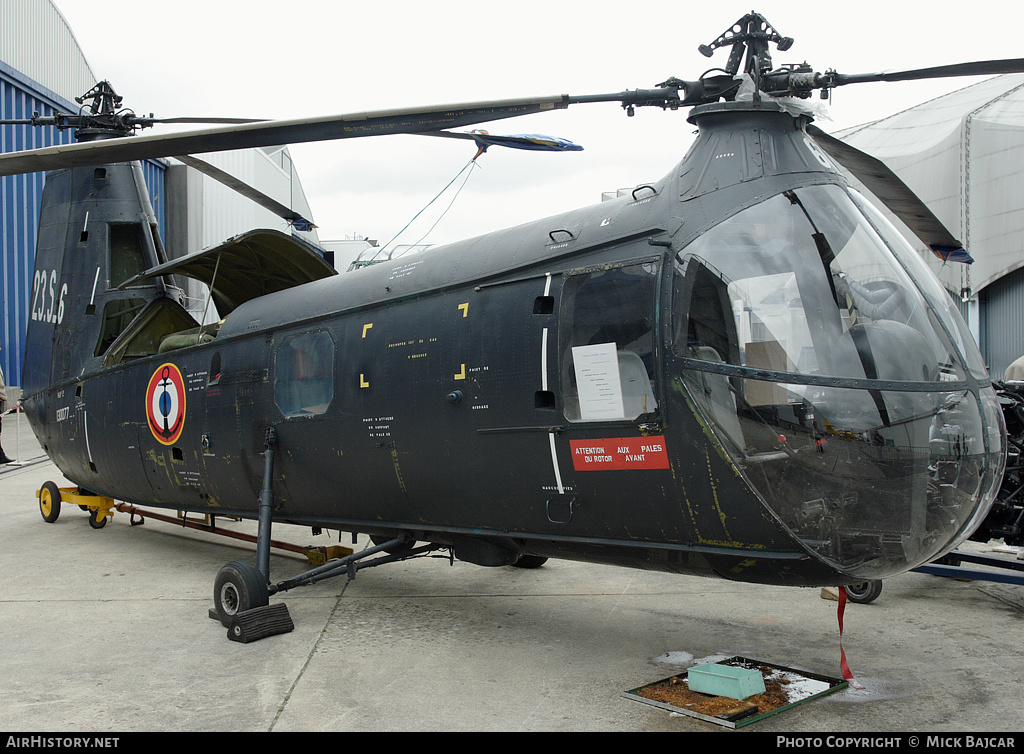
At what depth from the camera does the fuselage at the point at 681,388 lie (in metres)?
4.03

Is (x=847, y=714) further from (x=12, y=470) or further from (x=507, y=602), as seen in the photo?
(x=12, y=470)

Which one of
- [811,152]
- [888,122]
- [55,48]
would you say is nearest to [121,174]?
[811,152]

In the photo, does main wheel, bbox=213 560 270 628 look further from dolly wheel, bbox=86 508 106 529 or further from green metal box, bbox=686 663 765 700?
dolly wheel, bbox=86 508 106 529

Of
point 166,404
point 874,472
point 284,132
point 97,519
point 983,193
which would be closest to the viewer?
point 874,472

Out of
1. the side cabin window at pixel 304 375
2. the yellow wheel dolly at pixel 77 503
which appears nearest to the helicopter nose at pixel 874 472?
the side cabin window at pixel 304 375

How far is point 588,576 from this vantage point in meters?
7.76

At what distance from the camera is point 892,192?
Answer: 5332 mm

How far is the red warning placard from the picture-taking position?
14.5ft

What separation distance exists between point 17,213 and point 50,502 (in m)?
13.1

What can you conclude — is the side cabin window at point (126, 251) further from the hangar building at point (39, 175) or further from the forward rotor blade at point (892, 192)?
the forward rotor blade at point (892, 192)

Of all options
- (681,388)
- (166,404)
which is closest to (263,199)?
(166,404)

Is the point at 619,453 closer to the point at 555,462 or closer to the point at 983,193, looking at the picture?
the point at 555,462

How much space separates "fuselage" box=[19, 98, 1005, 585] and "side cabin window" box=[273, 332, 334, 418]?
3 centimetres

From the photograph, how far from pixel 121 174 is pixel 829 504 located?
9.06 m
